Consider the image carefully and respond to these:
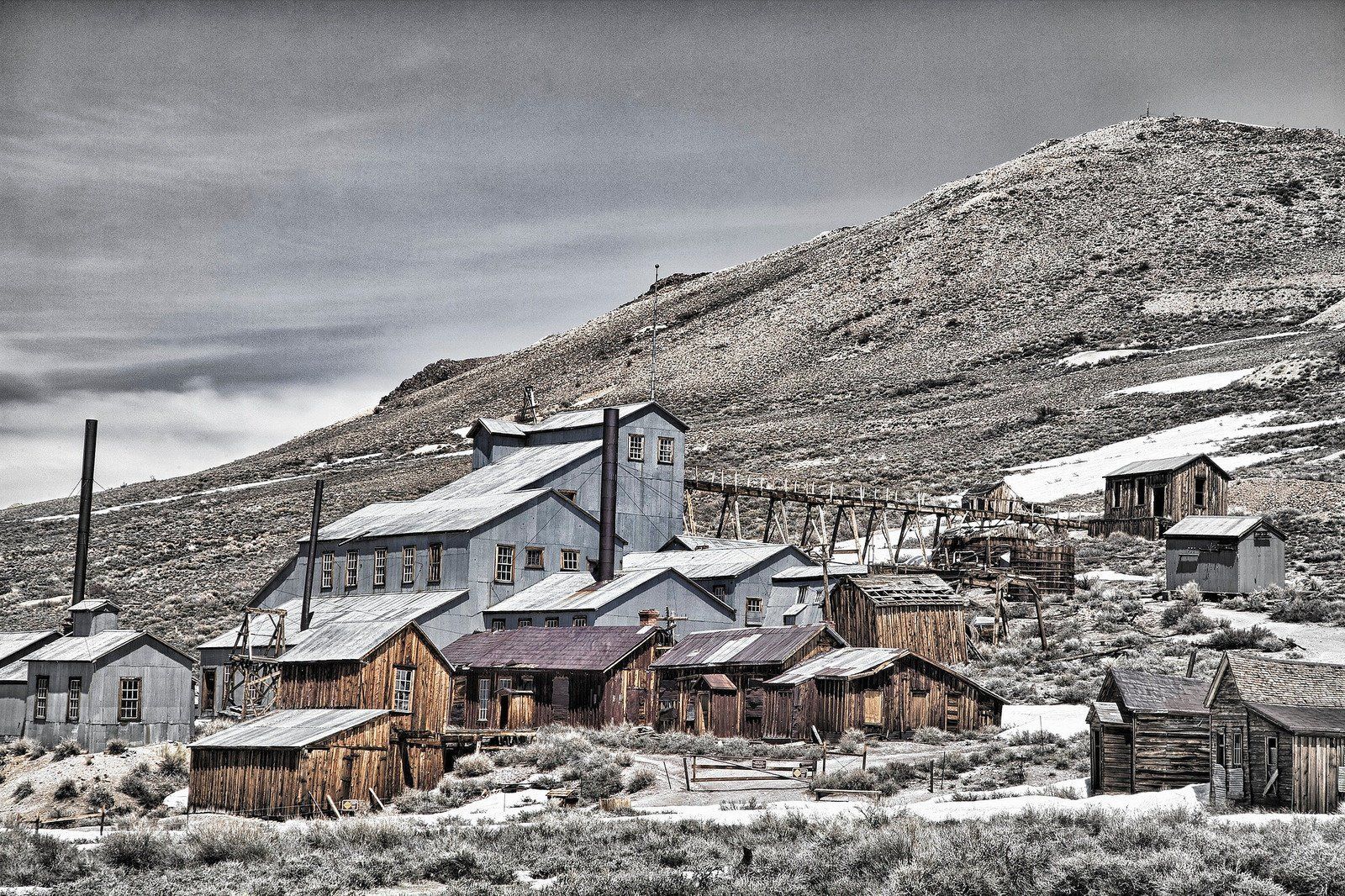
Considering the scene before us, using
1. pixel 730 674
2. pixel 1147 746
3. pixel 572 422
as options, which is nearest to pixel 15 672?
pixel 730 674

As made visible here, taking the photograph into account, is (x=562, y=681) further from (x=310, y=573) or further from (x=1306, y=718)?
(x=1306, y=718)

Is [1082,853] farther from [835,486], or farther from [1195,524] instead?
[835,486]

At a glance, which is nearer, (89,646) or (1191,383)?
(89,646)

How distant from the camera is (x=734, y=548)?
5412cm

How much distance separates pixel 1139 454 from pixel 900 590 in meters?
38.9

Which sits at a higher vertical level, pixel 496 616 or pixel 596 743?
pixel 496 616

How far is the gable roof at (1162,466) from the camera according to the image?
6250 centimetres

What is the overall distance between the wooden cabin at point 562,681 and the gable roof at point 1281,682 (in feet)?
63.9

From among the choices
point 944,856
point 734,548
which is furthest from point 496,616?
point 944,856

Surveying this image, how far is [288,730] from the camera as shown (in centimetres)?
3438

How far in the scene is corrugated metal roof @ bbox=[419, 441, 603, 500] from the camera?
56.1 m

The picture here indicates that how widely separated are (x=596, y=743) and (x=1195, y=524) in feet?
81.4

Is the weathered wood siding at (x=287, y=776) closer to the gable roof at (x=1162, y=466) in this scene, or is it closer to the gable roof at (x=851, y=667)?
the gable roof at (x=851, y=667)

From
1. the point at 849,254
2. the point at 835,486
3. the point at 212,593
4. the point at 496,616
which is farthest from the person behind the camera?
the point at 849,254
